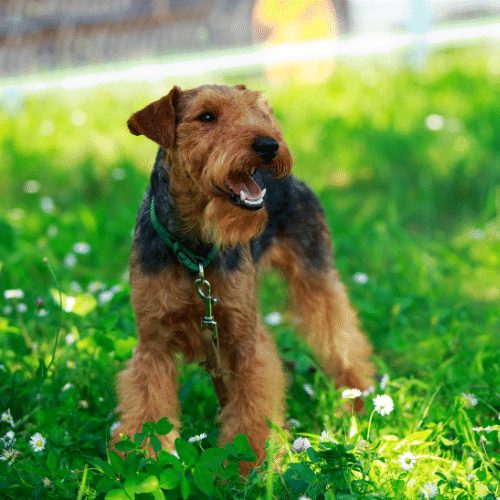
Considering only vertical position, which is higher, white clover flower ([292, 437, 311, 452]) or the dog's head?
the dog's head

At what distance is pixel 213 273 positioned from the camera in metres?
2.87

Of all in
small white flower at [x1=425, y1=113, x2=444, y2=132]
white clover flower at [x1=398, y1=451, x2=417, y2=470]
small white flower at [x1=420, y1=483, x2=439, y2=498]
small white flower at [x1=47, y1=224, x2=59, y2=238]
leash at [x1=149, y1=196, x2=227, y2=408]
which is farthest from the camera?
small white flower at [x1=425, y1=113, x2=444, y2=132]


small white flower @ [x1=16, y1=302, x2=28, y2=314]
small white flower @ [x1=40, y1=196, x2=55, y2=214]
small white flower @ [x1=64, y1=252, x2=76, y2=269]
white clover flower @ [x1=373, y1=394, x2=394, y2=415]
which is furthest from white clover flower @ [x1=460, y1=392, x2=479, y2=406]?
small white flower @ [x1=40, y1=196, x2=55, y2=214]

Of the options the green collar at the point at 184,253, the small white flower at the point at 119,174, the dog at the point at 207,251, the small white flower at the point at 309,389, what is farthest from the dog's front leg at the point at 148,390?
the small white flower at the point at 119,174

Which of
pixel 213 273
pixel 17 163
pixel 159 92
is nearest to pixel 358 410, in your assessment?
pixel 213 273

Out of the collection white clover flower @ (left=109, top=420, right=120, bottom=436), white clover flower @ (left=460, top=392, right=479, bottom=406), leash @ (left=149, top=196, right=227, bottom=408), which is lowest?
white clover flower @ (left=109, top=420, right=120, bottom=436)

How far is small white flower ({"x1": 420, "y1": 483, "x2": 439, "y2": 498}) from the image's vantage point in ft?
7.58

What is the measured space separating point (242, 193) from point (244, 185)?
41 millimetres

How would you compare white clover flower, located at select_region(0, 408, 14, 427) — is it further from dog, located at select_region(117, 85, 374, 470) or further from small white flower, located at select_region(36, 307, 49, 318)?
small white flower, located at select_region(36, 307, 49, 318)

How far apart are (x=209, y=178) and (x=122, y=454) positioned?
106cm

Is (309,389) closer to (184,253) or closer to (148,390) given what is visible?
(148,390)

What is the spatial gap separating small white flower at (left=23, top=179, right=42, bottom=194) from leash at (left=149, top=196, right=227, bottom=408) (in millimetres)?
2980

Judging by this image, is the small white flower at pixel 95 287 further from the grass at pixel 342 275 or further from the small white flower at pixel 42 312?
the small white flower at pixel 42 312

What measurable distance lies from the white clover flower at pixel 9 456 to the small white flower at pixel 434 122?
178 inches
